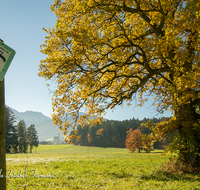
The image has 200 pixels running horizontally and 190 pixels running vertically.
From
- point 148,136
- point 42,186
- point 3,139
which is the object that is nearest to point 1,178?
point 3,139

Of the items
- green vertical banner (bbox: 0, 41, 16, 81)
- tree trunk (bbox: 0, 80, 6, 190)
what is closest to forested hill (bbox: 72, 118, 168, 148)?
tree trunk (bbox: 0, 80, 6, 190)

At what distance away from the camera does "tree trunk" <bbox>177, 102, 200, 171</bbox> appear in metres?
9.67

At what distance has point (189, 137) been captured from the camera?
32.2ft

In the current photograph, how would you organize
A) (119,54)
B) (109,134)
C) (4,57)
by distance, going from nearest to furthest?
(4,57)
(119,54)
(109,134)

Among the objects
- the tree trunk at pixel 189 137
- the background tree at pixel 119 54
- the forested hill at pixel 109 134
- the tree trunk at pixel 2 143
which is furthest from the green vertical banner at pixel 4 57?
the forested hill at pixel 109 134

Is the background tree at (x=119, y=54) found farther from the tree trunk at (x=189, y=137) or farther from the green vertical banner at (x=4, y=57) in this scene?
the green vertical banner at (x=4, y=57)

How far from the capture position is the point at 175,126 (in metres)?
10.5

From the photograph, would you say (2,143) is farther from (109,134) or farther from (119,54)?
(109,134)

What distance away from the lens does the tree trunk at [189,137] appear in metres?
9.67

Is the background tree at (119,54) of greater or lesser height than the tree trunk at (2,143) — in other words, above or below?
above

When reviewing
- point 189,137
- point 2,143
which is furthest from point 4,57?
point 189,137

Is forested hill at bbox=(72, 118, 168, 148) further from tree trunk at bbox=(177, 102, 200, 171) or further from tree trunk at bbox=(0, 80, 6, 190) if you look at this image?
tree trunk at bbox=(0, 80, 6, 190)

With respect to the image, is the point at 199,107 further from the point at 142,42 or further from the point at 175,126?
the point at 142,42

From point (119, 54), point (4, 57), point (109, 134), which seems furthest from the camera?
point (109, 134)
